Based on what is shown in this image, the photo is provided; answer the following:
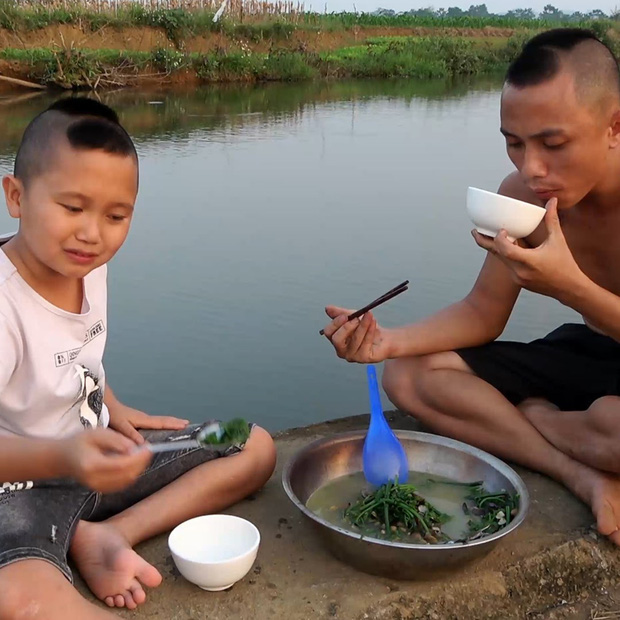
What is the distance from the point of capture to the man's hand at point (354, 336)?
225cm

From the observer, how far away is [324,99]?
522 inches

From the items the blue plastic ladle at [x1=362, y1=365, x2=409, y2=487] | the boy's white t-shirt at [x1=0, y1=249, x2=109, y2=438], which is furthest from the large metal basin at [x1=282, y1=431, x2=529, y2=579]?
the boy's white t-shirt at [x1=0, y1=249, x2=109, y2=438]

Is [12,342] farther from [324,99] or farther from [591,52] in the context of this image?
[324,99]

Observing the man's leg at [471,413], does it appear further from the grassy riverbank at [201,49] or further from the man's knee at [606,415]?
the grassy riverbank at [201,49]

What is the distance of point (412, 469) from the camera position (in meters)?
2.31

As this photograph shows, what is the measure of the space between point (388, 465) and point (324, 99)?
11.8 metres

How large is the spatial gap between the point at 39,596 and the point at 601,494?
1.46 m

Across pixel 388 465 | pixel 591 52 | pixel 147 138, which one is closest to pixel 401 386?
pixel 388 465

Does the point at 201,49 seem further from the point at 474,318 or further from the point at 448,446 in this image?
the point at 448,446

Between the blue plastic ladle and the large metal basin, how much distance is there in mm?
100

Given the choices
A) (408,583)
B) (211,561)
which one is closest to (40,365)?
(211,561)

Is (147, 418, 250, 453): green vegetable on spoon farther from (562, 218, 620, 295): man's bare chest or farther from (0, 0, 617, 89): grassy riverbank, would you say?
(0, 0, 617, 89): grassy riverbank

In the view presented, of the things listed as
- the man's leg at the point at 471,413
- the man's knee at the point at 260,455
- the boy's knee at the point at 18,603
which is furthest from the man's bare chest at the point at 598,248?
the boy's knee at the point at 18,603

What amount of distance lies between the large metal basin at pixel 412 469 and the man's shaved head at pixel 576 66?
104 cm
